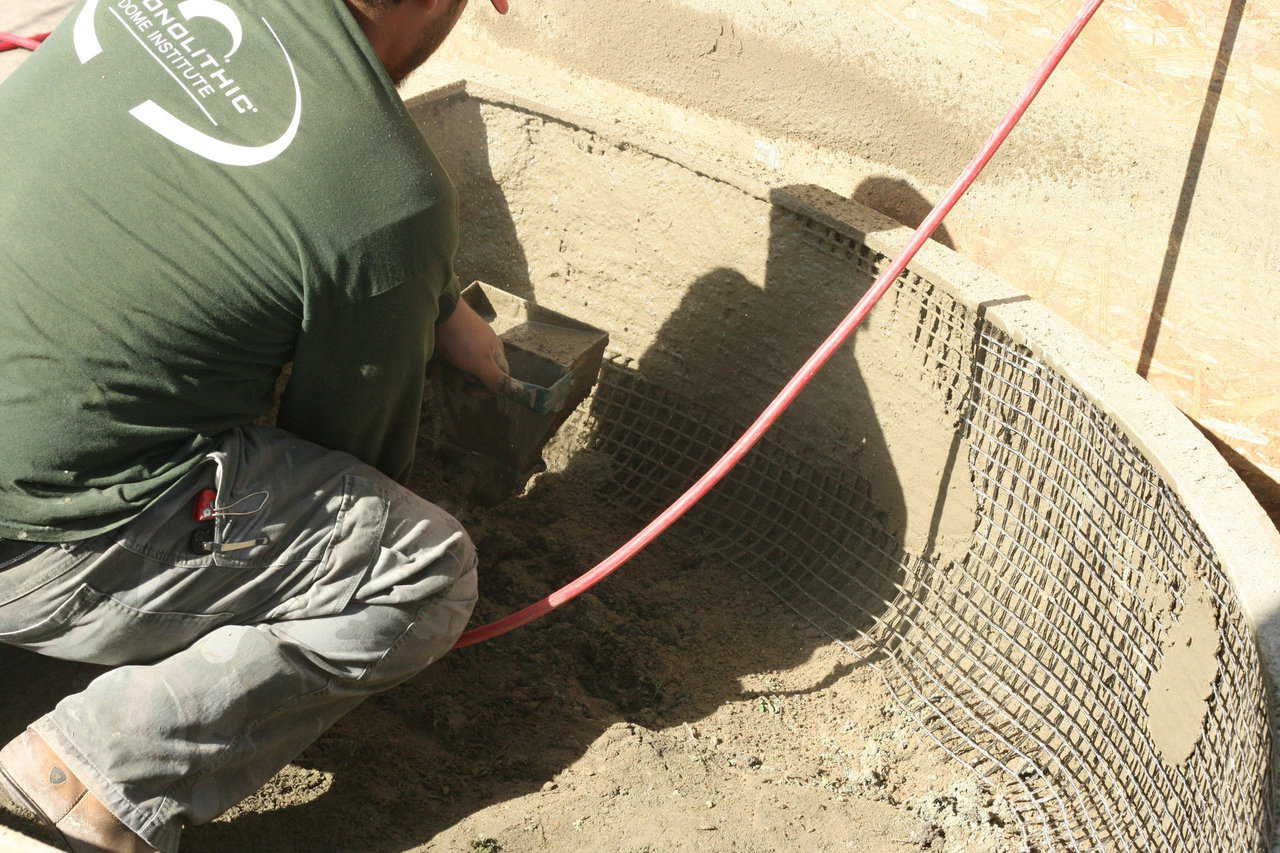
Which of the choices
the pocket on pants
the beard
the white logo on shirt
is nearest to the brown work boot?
the pocket on pants

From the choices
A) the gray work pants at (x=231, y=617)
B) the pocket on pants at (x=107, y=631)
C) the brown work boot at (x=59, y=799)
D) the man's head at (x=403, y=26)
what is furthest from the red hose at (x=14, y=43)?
the brown work boot at (x=59, y=799)

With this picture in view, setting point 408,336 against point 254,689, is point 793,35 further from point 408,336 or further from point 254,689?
point 254,689

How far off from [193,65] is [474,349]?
2.57 ft

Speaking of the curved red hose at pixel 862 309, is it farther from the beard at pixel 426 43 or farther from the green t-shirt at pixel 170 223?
the beard at pixel 426 43

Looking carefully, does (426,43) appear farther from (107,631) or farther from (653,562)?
(653,562)

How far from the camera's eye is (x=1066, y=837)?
1.90 m

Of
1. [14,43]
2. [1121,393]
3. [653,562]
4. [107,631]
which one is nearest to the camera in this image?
[107,631]

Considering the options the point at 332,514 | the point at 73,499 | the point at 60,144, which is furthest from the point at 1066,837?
the point at 60,144

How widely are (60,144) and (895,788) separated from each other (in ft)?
5.61

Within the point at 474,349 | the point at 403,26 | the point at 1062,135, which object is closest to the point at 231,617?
the point at 474,349

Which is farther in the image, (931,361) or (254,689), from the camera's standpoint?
(931,361)

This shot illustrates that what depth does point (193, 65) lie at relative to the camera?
1487 millimetres

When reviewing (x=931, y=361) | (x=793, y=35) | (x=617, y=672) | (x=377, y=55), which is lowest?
(x=617, y=672)

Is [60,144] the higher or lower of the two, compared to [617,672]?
higher
